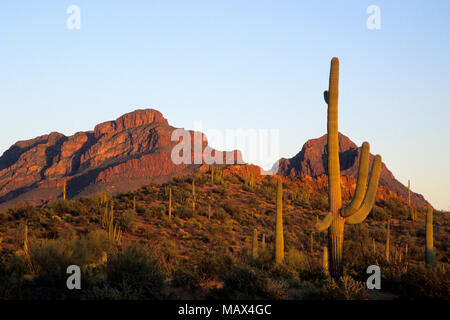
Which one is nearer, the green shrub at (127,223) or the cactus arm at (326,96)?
the cactus arm at (326,96)

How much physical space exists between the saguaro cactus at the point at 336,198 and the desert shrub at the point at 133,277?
5.06m

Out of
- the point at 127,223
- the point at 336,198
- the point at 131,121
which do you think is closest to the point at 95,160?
the point at 131,121

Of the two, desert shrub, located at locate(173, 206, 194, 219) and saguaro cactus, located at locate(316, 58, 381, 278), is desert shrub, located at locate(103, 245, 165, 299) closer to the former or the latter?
saguaro cactus, located at locate(316, 58, 381, 278)

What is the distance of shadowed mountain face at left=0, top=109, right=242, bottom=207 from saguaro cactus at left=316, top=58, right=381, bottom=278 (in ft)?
318

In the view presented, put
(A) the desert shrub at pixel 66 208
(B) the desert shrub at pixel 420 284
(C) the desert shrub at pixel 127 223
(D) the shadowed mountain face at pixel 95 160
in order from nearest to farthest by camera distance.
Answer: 1. (B) the desert shrub at pixel 420 284
2. (C) the desert shrub at pixel 127 223
3. (A) the desert shrub at pixel 66 208
4. (D) the shadowed mountain face at pixel 95 160

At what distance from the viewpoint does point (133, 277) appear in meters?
10.5

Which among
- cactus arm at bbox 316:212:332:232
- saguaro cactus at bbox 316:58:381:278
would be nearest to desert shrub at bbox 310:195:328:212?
saguaro cactus at bbox 316:58:381:278

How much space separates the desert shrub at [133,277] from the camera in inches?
394

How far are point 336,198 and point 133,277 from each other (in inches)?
263

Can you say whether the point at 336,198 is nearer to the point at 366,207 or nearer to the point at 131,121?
the point at 366,207

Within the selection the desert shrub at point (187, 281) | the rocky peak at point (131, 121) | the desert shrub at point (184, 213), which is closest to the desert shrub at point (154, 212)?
the desert shrub at point (184, 213)

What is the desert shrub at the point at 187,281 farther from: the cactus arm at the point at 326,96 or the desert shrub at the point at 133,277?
the cactus arm at the point at 326,96
